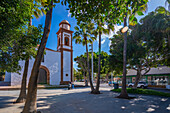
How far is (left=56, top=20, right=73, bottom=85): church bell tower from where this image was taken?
94.0ft

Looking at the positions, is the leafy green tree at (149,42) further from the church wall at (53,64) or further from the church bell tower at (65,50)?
the church wall at (53,64)

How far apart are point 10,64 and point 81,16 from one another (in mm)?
6159

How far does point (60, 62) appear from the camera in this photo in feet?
94.8

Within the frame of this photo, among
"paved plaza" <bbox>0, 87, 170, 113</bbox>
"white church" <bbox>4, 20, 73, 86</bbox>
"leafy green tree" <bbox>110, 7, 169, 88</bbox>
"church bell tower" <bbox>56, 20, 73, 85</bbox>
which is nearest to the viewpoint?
"paved plaza" <bbox>0, 87, 170, 113</bbox>

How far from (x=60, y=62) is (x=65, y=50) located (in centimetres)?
340

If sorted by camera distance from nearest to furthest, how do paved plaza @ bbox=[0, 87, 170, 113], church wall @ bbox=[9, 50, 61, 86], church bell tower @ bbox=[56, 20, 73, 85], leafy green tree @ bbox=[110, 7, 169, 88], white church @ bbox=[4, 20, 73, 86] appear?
paved plaza @ bbox=[0, 87, 170, 113] → leafy green tree @ bbox=[110, 7, 169, 88] → white church @ bbox=[4, 20, 73, 86] → church wall @ bbox=[9, 50, 61, 86] → church bell tower @ bbox=[56, 20, 73, 85]

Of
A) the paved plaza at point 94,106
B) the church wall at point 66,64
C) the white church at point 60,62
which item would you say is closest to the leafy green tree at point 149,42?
the paved plaza at point 94,106

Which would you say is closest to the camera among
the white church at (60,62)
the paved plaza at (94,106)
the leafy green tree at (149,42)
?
the paved plaza at (94,106)

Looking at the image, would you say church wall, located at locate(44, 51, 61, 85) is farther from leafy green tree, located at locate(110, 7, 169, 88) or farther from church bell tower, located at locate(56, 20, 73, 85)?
leafy green tree, located at locate(110, 7, 169, 88)

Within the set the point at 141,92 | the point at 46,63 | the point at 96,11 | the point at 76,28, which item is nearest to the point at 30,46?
the point at 96,11

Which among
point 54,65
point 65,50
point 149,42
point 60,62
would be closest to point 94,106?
point 149,42

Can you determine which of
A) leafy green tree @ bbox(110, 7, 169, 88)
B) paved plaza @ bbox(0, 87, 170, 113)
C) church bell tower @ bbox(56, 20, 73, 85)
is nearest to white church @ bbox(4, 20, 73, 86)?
church bell tower @ bbox(56, 20, 73, 85)

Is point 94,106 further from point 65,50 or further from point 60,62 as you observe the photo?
point 65,50

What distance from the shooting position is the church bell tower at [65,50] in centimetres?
2866
